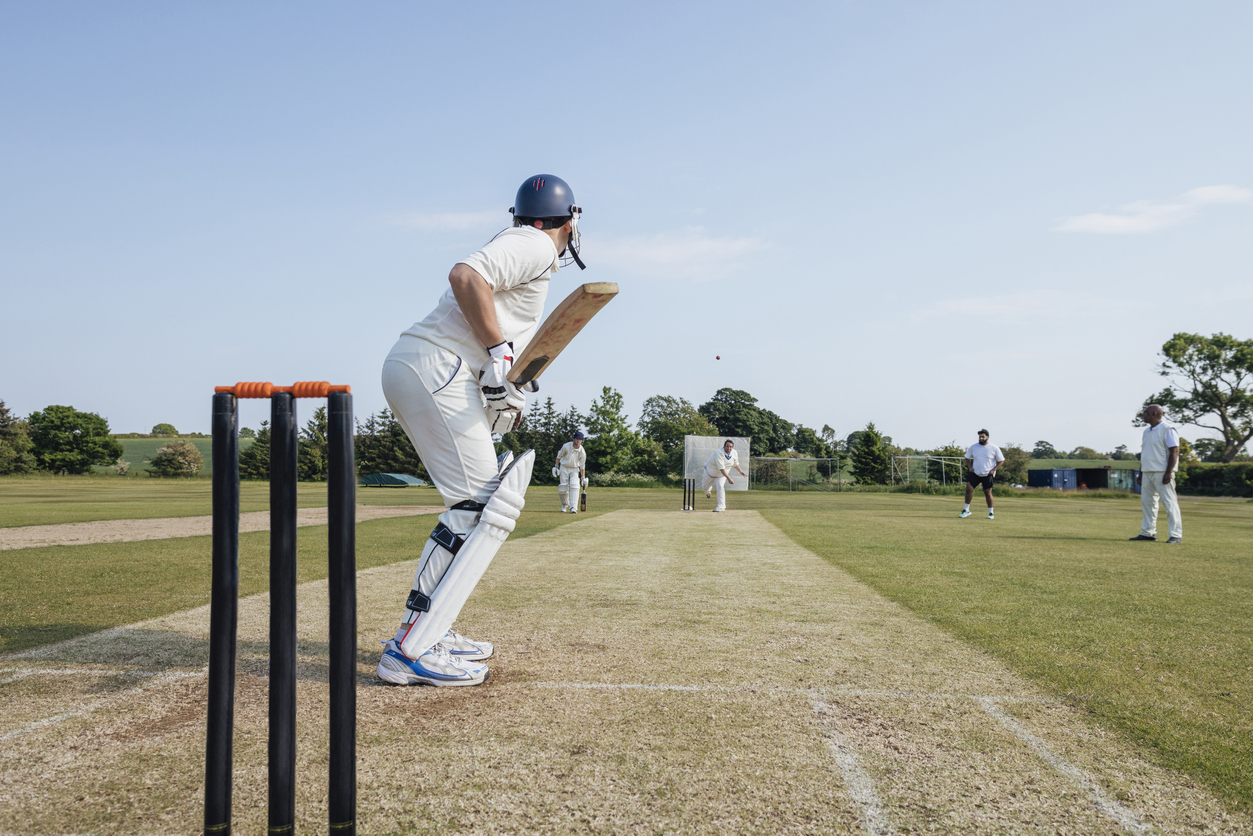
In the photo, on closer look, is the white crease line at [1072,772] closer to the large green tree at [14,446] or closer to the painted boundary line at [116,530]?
the painted boundary line at [116,530]

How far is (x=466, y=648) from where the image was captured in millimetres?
3713

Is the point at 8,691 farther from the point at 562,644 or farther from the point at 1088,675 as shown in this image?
the point at 1088,675

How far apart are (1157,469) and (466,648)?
1249 cm

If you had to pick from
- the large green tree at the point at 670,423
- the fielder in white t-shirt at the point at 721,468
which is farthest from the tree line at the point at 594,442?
the fielder in white t-shirt at the point at 721,468

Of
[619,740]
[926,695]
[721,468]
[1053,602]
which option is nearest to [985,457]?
[721,468]

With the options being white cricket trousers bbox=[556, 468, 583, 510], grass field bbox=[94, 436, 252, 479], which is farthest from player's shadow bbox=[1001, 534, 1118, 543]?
grass field bbox=[94, 436, 252, 479]

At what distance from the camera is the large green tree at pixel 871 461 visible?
5012cm

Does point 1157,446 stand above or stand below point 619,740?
above

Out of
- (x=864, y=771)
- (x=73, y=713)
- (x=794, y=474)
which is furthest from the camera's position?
(x=794, y=474)

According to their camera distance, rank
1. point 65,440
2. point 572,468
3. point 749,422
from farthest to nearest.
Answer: point 749,422
point 65,440
point 572,468

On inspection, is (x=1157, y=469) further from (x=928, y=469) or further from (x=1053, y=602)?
(x=928, y=469)

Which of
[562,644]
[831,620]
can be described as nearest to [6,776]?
[562,644]

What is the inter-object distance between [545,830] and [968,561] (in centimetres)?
747

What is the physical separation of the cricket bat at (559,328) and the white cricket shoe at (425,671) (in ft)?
4.18
